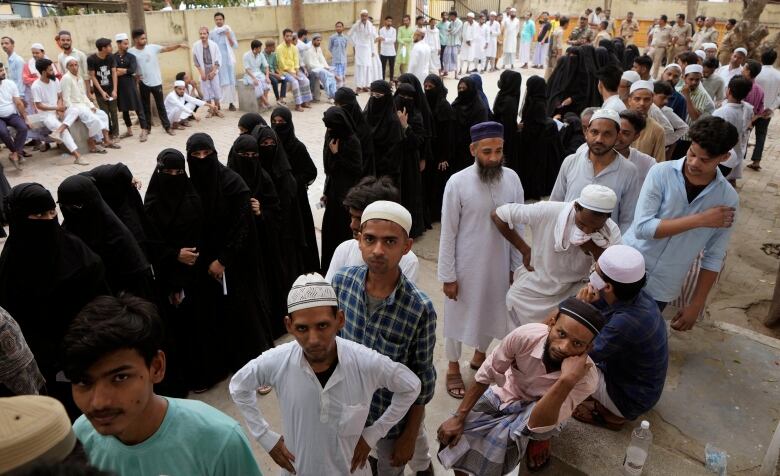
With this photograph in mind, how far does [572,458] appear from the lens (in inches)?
105

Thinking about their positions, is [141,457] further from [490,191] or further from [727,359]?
[727,359]

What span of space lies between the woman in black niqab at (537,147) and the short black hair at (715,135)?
12.6 ft

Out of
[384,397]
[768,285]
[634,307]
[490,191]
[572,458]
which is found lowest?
[768,285]

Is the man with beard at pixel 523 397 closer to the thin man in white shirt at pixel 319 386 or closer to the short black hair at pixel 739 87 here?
the thin man in white shirt at pixel 319 386

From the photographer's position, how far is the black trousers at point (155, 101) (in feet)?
33.6

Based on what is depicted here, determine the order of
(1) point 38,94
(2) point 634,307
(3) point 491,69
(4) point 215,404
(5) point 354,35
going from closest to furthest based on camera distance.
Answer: (2) point 634,307, (4) point 215,404, (1) point 38,94, (5) point 354,35, (3) point 491,69

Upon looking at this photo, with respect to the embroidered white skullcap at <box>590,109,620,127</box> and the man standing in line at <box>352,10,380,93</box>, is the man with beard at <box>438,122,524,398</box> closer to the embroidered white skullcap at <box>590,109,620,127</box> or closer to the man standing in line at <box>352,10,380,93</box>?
the embroidered white skullcap at <box>590,109,620,127</box>

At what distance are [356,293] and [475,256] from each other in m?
1.43

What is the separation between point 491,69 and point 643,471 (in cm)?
1814

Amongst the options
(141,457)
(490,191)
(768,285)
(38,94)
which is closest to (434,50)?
(38,94)

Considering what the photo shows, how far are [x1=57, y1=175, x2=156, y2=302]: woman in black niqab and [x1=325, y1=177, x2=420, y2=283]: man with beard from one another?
1200 mm

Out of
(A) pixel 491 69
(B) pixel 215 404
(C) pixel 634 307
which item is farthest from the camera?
(A) pixel 491 69

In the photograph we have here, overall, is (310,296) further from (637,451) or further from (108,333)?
(637,451)

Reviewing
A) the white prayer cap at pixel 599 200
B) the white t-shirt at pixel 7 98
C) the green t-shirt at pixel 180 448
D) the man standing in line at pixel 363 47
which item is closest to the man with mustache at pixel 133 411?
the green t-shirt at pixel 180 448
